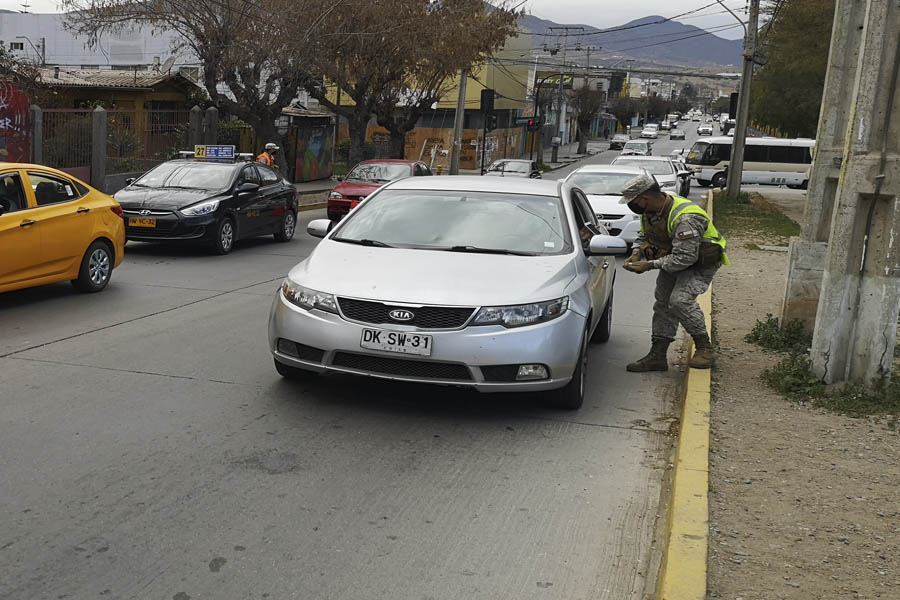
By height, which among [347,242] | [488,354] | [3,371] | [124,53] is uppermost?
[124,53]

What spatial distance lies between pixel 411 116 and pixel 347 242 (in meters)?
33.3

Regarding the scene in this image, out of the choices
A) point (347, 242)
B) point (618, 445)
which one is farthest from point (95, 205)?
point (618, 445)

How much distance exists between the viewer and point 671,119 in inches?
6722

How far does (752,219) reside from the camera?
83.8ft

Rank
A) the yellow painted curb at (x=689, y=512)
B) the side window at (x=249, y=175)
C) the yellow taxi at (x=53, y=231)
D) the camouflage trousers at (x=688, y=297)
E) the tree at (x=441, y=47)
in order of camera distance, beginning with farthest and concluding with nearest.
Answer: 1. the tree at (x=441, y=47)
2. the side window at (x=249, y=175)
3. the yellow taxi at (x=53, y=231)
4. the camouflage trousers at (x=688, y=297)
5. the yellow painted curb at (x=689, y=512)

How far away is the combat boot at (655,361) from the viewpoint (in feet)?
26.3

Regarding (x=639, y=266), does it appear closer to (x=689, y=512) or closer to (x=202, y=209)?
(x=689, y=512)

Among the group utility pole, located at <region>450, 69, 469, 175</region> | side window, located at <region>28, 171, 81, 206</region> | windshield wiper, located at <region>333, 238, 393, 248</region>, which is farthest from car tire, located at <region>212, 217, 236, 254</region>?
utility pole, located at <region>450, 69, 469, 175</region>

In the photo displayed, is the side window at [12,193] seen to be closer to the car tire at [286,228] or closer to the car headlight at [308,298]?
the car headlight at [308,298]

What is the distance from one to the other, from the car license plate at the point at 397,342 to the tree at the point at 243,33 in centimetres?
2112

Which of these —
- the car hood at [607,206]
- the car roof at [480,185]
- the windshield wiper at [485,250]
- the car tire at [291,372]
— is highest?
the car roof at [480,185]

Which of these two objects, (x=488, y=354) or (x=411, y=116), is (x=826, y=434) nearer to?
(x=488, y=354)

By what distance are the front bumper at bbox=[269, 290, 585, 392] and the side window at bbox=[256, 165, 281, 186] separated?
35.6ft

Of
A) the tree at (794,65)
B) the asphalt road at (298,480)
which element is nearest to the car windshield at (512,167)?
the tree at (794,65)
